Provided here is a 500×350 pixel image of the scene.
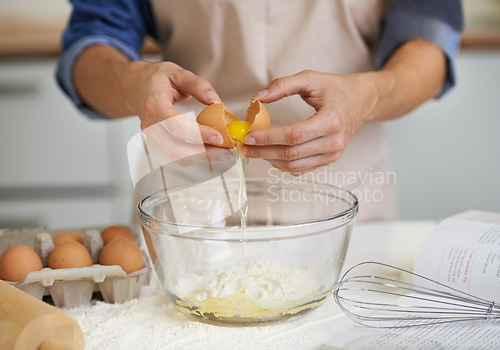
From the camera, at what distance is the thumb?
0.61 m

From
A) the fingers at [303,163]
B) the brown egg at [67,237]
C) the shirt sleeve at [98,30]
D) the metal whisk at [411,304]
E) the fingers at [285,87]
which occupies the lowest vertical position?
the metal whisk at [411,304]

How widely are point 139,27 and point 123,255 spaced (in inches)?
21.9

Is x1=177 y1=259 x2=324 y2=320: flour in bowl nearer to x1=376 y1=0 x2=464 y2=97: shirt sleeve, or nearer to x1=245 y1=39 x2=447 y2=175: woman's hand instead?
x1=245 y1=39 x2=447 y2=175: woman's hand

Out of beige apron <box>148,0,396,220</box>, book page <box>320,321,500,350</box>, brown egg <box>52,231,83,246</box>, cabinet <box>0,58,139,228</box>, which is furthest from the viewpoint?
cabinet <box>0,58,139,228</box>

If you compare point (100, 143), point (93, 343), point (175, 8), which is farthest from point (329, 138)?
point (100, 143)

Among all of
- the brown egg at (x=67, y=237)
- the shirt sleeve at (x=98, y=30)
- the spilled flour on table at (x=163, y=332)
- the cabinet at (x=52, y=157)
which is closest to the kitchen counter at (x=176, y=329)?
the spilled flour on table at (x=163, y=332)

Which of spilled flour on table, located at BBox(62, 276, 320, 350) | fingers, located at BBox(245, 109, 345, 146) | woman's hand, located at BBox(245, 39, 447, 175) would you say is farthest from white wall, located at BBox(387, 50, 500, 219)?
spilled flour on table, located at BBox(62, 276, 320, 350)

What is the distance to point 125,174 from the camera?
5.98 ft

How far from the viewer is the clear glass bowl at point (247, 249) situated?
1.96 ft

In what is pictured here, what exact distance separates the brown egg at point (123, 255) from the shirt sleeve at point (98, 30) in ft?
1.39

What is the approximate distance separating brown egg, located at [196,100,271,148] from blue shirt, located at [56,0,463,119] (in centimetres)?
42

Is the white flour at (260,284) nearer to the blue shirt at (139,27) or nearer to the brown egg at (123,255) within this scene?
the brown egg at (123,255)

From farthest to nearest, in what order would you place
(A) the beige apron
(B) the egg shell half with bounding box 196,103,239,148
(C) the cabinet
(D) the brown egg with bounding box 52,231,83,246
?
(C) the cabinet
(A) the beige apron
(D) the brown egg with bounding box 52,231,83,246
(B) the egg shell half with bounding box 196,103,239,148

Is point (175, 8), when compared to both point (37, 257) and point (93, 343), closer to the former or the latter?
point (37, 257)
